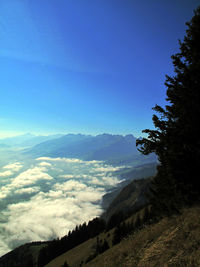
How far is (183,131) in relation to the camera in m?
9.98

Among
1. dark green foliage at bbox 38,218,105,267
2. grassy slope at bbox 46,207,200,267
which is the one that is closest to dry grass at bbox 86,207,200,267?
grassy slope at bbox 46,207,200,267

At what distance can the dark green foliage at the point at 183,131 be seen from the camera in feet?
32.3

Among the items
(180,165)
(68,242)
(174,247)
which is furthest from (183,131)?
(68,242)

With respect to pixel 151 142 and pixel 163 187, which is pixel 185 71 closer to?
pixel 151 142

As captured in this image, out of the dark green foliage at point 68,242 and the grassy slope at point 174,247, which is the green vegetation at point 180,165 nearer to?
the grassy slope at point 174,247

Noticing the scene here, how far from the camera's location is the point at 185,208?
40.9ft

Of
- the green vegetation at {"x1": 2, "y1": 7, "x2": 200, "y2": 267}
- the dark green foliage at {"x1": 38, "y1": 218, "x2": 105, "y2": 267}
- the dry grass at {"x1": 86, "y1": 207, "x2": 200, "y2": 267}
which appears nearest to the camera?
the dry grass at {"x1": 86, "y1": 207, "x2": 200, "y2": 267}

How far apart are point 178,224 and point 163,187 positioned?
115 inches

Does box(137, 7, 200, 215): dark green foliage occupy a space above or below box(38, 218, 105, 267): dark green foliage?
above

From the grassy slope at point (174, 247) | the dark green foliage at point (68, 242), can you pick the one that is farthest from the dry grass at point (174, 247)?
the dark green foliage at point (68, 242)

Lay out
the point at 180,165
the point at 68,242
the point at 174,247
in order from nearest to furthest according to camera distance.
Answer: the point at 174,247 < the point at 180,165 < the point at 68,242

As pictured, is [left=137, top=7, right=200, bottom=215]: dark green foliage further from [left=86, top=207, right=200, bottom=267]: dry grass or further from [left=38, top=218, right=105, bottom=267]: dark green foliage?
[left=38, top=218, right=105, bottom=267]: dark green foliage

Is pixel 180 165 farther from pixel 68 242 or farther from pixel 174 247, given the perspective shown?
pixel 68 242

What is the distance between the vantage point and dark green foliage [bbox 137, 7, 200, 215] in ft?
32.3
